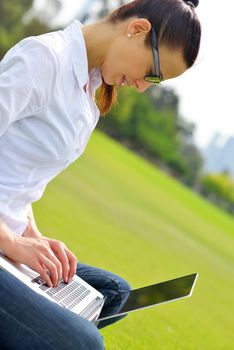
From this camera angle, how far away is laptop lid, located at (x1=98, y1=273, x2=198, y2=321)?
2117 mm

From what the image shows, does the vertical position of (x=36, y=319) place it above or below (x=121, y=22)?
below

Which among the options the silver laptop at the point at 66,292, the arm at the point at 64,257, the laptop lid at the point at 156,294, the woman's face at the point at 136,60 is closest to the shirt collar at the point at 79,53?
the woman's face at the point at 136,60

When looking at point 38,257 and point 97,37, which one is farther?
point 97,37

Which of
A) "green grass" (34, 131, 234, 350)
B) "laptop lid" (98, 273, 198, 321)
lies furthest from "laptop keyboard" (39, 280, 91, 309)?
"green grass" (34, 131, 234, 350)

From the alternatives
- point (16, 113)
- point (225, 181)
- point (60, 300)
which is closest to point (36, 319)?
point (60, 300)

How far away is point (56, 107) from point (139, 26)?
388mm

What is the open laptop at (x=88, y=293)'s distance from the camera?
6.39 ft

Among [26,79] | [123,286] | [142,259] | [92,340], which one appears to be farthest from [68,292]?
[142,259]

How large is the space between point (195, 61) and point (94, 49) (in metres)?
0.35

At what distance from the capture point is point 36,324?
1.79 m

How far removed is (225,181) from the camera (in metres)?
108

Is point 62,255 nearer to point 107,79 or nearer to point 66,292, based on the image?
point 66,292

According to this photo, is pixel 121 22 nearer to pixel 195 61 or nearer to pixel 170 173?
pixel 195 61

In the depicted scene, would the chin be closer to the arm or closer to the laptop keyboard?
the arm
